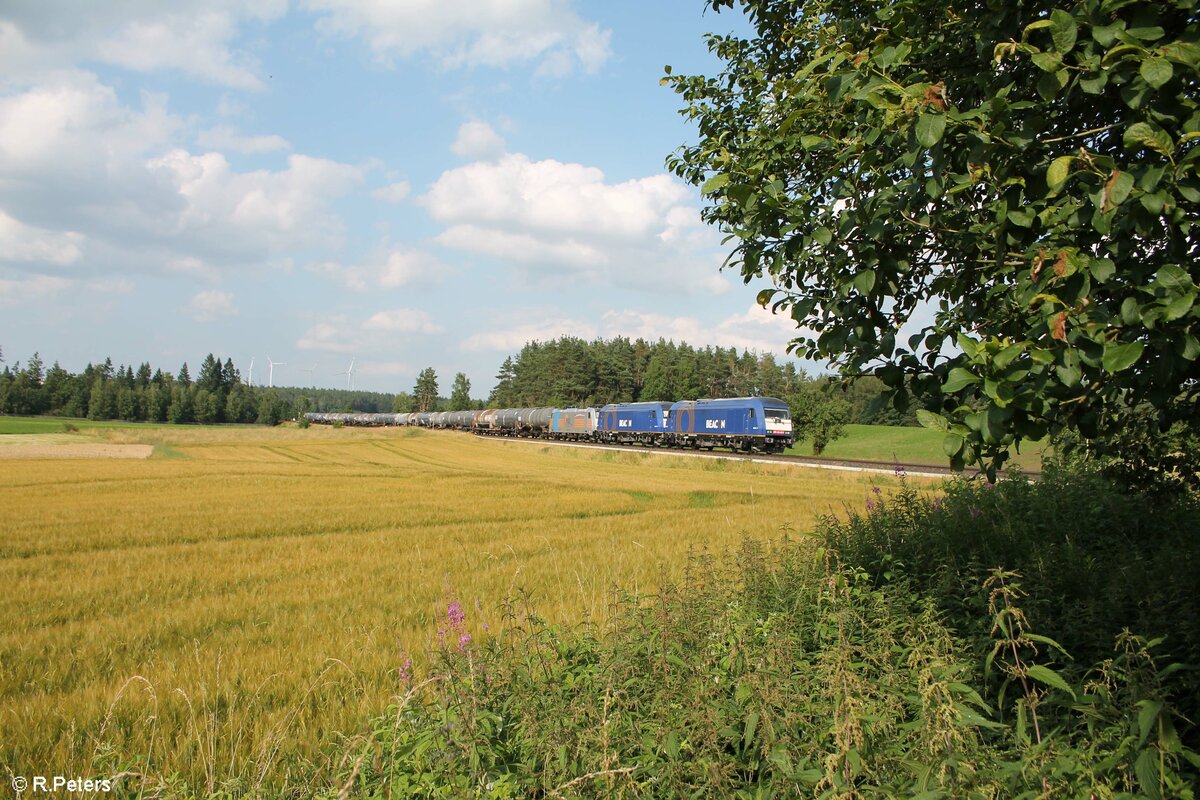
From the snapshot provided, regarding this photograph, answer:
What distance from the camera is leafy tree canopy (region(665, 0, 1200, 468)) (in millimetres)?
2395

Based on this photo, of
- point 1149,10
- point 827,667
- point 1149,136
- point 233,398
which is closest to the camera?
point 1149,136

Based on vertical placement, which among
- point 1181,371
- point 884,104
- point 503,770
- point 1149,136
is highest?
point 884,104

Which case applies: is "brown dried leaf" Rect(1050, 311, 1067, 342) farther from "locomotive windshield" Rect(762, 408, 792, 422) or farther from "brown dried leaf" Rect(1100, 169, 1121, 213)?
"locomotive windshield" Rect(762, 408, 792, 422)

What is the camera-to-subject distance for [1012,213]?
2795 mm

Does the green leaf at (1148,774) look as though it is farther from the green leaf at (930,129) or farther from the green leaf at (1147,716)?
the green leaf at (930,129)

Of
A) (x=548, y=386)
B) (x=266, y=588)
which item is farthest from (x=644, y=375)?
(x=266, y=588)

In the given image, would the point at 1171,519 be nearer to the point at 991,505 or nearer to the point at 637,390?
the point at 991,505

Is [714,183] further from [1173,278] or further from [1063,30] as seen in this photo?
[1173,278]

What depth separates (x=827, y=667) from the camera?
347 centimetres

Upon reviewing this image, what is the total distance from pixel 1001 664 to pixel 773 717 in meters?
1.76

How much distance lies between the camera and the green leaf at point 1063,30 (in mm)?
2447

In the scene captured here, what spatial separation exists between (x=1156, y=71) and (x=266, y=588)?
33.1ft

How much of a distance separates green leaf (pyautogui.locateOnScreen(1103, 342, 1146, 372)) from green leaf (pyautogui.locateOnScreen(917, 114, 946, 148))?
98cm

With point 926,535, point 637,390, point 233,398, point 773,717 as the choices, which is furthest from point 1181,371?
point 233,398
